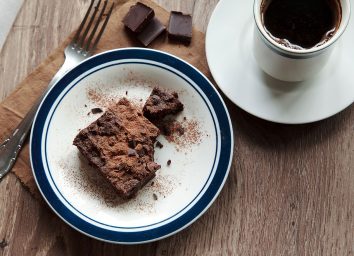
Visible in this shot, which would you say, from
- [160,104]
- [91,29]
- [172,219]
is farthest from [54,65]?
[172,219]

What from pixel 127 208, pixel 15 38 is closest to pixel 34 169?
pixel 127 208

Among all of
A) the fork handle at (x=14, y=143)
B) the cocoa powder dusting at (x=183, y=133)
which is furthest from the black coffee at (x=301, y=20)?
A: the fork handle at (x=14, y=143)

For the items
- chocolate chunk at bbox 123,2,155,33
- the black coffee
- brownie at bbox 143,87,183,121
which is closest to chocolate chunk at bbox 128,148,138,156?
brownie at bbox 143,87,183,121

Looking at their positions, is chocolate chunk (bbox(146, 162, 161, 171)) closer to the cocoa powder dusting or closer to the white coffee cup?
the cocoa powder dusting

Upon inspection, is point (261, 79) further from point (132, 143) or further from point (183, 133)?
point (132, 143)

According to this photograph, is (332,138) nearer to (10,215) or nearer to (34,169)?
(34,169)

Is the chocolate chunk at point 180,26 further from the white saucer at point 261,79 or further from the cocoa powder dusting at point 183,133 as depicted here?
the cocoa powder dusting at point 183,133
